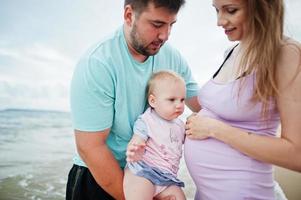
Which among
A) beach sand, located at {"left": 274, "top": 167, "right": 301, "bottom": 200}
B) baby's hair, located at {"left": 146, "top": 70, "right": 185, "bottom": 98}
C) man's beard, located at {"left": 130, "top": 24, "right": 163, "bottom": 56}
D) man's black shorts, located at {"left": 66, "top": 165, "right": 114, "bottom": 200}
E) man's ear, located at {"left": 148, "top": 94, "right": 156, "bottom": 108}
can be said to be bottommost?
beach sand, located at {"left": 274, "top": 167, "right": 301, "bottom": 200}

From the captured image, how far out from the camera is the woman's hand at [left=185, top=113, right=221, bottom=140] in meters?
1.27

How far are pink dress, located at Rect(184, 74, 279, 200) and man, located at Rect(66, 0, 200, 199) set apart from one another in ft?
0.95

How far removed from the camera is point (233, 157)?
4.12 feet

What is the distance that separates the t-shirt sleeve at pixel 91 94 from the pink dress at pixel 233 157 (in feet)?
1.15

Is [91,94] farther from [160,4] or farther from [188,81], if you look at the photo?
[188,81]

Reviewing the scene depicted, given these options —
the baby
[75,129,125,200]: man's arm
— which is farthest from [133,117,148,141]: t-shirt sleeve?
[75,129,125,200]: man's arm

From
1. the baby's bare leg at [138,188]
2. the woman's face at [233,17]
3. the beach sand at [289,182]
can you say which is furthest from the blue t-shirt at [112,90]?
the beach sand at [289,182]

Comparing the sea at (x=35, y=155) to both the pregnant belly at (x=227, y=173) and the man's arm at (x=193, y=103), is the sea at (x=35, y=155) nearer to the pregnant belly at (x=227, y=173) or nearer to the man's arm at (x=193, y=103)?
the man's arm at (x=193, y=103)

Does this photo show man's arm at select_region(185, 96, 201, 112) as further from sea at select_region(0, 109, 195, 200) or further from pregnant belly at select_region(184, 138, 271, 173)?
sea at select_region(0, 109, 195, 200)

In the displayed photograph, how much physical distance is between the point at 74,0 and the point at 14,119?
874 millimetres

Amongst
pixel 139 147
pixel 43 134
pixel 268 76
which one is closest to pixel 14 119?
pixel 43 134

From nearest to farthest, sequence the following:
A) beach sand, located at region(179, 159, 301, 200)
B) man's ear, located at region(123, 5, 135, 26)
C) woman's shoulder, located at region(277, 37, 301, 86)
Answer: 1. woman's shoulder, located at region(277, 37, 301, 86)
2. man's ear, located at region(123, 5, 135, 26)
3. beach sand, located at region(179, 159, 301, 200)

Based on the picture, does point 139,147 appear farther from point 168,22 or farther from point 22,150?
point 22,150

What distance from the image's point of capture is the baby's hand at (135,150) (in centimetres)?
129
